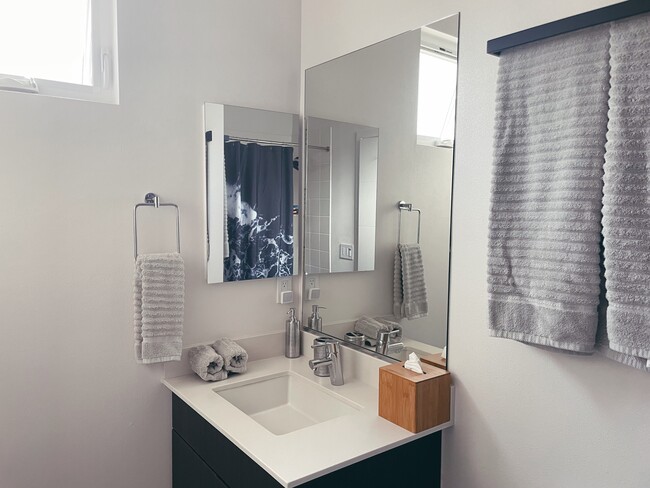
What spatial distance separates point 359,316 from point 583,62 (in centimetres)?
112

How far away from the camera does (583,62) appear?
1109 mm

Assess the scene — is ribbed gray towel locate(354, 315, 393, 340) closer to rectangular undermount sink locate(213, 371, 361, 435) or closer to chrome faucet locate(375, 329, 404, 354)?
chrome faucet locate(375, 329, 404, 354)

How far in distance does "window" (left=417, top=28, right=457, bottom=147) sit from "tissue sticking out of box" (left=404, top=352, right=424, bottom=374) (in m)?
0.66

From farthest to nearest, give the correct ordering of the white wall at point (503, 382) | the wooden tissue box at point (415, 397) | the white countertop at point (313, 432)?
the wooden tissue box at point (415, 397) < the white countertop at point (313, 432) < the white wall at point (503, 382)

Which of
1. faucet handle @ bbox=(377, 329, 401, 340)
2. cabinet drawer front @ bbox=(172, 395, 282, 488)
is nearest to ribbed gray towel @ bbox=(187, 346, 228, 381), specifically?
cabinet drawer front @ bbox=(172, 395, 282, 488)

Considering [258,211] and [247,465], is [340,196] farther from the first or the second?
[247,465]

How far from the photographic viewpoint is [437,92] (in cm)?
155

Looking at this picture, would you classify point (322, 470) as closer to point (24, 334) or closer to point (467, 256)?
point (467, 256)

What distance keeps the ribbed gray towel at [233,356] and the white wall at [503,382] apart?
777 mm

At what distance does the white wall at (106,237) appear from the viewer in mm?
1591

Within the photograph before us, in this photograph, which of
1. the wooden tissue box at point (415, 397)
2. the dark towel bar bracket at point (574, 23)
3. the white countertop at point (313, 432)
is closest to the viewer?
the dark towel bar bracket at point (574, 23)

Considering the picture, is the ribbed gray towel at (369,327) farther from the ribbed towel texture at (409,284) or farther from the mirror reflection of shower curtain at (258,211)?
the mirror reflection of shower curtain at (258,211)

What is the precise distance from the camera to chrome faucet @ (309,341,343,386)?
182 centimetres

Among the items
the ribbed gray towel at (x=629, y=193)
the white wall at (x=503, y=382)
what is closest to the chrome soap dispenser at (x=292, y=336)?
the white wall at (x=503, y=382)
